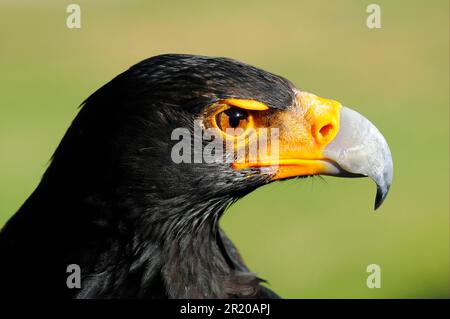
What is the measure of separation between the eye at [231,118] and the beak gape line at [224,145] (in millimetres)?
21

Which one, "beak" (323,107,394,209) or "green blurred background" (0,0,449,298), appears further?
"green blurred background" (0,0,449,298)

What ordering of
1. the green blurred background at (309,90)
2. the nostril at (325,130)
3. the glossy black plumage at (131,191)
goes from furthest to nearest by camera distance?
the green blurred background at (309,90) → the nostril at (325,130) → the glossy black plumage at (131,191)

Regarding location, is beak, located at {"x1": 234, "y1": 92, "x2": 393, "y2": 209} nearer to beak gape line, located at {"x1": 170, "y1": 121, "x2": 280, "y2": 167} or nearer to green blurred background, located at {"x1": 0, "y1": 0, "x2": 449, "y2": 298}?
beak gape line, located at {"x1": 170, "y1": 121, "x2": 280, "y2": 167}

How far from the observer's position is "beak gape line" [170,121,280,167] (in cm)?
425

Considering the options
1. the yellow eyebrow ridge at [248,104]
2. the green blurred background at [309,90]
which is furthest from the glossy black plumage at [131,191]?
the green blurred background at [309,90]

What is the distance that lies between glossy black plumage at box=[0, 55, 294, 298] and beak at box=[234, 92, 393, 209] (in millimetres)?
100

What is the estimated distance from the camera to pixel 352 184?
11.4 metres

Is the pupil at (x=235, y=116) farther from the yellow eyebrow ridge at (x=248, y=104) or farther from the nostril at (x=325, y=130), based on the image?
the nostril at (x=325, y=130)

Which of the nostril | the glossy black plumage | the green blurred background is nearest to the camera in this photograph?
the glossy black plumage

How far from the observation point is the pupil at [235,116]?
4.27 m

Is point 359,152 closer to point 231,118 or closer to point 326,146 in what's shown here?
point 326,146

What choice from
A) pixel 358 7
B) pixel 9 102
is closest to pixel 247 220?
pixel 9 102

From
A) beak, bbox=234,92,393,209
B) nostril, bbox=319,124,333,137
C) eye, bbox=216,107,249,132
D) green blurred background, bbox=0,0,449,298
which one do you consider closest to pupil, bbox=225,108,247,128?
eye, bbox=216,107,249,132
